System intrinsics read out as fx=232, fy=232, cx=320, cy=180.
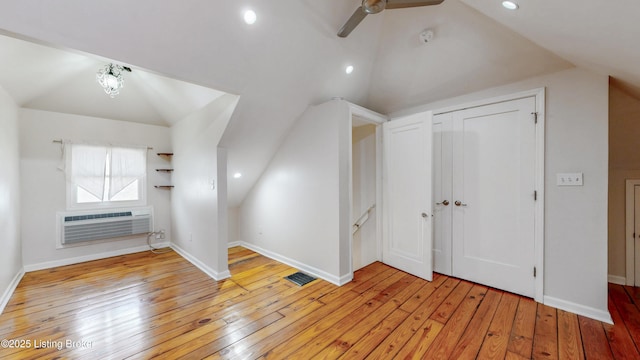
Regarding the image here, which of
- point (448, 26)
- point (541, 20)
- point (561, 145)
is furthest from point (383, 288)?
point (448, 26)

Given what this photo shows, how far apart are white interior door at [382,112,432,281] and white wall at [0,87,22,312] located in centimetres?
418

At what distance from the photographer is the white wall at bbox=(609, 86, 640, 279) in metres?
2.21

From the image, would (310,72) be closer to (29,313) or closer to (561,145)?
(561,145)

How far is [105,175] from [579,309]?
6.12 metres

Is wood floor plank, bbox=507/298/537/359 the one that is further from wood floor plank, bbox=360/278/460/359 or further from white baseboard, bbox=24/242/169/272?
white baseboard, bbox=24/242/169/272

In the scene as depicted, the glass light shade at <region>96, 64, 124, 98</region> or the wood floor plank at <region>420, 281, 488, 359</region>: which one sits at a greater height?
the glass light shade at <region>96, 64, 124, 98</region>

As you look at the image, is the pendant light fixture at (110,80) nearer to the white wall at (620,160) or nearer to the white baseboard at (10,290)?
the white baseboard at (10,290)

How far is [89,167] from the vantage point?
3590 millimetres

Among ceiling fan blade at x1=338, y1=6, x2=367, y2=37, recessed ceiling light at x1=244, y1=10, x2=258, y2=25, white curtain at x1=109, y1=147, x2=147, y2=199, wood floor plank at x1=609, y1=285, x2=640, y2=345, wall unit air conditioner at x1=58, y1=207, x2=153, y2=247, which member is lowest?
wood floor plank at x1=609, y1=285, x2=640, y2=345

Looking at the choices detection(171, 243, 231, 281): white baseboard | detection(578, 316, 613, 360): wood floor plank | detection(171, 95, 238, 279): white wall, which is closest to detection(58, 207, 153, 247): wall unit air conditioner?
detection(171, 95, 238, 279): white wall

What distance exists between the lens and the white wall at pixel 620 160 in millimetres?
2205

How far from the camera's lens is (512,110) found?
95.3 inches

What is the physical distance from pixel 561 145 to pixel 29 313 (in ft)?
17.1

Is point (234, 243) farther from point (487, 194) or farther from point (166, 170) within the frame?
point (487, 194)
